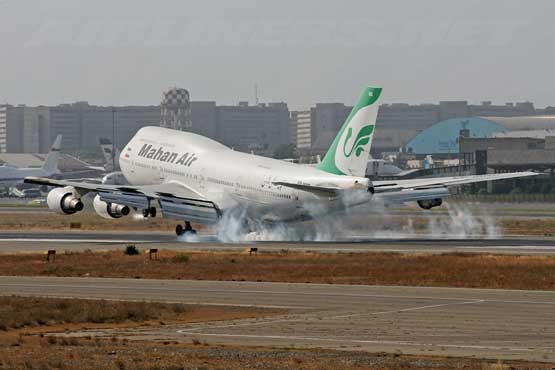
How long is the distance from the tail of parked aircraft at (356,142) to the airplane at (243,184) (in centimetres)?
6

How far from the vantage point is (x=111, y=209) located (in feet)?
320

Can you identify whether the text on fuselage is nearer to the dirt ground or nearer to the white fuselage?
the white fuselage

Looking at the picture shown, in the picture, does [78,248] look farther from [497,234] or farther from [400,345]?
[400,345]

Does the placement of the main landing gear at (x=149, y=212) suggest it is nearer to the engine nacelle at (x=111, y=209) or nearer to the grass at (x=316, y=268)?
the engine nacelle at (x=111, y=209)

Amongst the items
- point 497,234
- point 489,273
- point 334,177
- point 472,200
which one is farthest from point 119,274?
point 472,200

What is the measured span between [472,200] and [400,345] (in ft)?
410

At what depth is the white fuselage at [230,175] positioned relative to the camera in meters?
88.1

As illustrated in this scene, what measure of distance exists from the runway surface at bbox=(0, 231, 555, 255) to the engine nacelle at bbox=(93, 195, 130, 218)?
1765 millimetres

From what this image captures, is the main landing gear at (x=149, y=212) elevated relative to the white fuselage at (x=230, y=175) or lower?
lower

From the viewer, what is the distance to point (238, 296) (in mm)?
55719

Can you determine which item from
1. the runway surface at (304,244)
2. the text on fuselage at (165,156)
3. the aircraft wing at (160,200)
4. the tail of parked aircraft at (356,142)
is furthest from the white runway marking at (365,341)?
the text on fuselage at (165,156)

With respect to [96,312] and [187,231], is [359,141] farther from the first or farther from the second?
[96,312]

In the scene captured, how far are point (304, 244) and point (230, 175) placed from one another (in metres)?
10.4

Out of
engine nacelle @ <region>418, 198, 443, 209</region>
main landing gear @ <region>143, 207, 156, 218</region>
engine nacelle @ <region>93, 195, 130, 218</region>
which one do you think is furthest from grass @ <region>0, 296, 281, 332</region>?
engine nacelle @ <region>418, 198, 443, 209</region>
